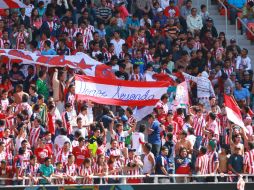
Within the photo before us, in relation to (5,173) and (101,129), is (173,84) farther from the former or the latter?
(5,173)

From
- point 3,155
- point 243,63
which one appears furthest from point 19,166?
point 243,63

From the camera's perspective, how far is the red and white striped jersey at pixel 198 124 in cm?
3706

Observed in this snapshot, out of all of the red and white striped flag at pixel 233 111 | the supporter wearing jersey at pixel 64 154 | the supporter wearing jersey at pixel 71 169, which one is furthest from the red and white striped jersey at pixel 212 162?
the supporter wearing jersey at pixel 64 154

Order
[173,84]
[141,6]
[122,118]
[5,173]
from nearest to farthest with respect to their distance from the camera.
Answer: [5,173] < [122,118] < [173,84] < [141,6]

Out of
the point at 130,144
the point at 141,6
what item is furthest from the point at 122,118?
the point at 141,6

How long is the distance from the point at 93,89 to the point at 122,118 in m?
1.06

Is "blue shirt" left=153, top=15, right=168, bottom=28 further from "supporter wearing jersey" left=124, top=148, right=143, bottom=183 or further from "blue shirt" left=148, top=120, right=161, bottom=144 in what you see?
"supporter wearing jersey" left=124, top=148, right=143, bottom=183

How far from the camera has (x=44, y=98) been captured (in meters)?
37.4

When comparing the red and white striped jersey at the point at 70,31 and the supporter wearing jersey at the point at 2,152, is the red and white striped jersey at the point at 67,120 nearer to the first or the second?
the supporter wearing jersey at the point at 2,152

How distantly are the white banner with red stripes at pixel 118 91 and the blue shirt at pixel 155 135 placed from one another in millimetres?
1317

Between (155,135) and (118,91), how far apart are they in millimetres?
1895

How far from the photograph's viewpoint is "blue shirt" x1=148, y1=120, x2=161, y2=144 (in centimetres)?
3634

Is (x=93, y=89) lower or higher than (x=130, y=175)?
higher

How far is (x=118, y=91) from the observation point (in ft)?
124
